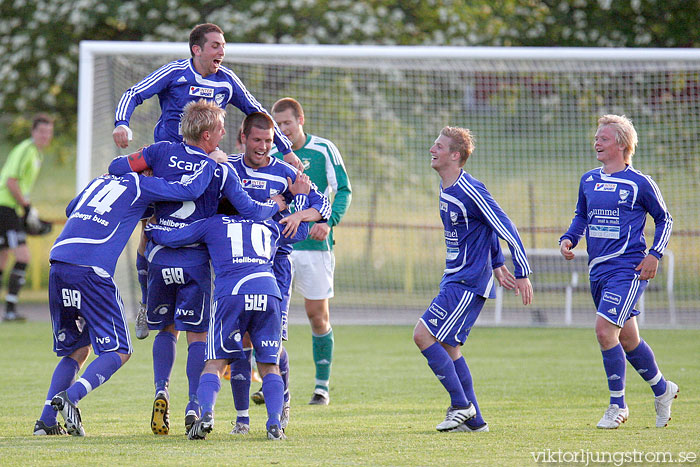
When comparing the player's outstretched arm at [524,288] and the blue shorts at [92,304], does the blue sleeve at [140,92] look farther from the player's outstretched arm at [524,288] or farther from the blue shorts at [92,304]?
the player's outstretched arm at [524,288]

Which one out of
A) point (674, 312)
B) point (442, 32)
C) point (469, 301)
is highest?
point (442, 32)

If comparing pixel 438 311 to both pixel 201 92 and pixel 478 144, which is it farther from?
pixel 478 144

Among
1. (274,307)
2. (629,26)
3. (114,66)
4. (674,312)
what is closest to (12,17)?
(114,66)

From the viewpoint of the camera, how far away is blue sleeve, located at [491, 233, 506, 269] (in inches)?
228

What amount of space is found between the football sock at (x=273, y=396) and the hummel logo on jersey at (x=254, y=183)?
117cm

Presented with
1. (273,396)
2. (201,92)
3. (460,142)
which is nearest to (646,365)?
(460,142)

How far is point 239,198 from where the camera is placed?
17.6ft

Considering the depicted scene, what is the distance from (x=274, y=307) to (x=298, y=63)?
26.3 ft

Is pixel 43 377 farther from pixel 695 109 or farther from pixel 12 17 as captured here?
pixel 12 17

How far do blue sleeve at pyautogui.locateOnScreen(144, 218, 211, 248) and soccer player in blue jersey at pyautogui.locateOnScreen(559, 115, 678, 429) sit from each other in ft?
8.35

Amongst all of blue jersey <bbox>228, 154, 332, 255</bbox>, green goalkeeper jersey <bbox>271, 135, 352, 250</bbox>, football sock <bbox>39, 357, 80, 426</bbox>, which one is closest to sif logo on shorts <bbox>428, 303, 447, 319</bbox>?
blue jersey <bbox>228, 154, 332, 255</bbox>

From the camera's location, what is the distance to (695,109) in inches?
529

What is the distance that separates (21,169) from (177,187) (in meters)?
7.86

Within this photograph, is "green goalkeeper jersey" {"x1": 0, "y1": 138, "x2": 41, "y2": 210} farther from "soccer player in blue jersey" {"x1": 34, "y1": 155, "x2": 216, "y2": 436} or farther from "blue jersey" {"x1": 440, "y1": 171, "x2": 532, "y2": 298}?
"blue jersey" {"x1": 440, "y1": 171, "x2": 532, "y2": 298}
